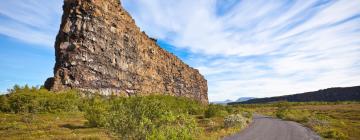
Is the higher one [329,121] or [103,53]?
[103,53]

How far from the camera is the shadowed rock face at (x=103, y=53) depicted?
203ft

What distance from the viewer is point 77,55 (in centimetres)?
6231

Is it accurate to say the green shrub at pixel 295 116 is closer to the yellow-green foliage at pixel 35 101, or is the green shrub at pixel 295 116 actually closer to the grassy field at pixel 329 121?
the grassy field at pixel 329 121

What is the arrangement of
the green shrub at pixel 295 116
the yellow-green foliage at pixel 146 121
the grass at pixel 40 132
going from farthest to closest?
the green shrub at pixel 295 116 → the grass at pixel 40 132 → the yellow-green foliage at pixel 146 121

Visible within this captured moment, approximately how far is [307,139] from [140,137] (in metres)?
16.4

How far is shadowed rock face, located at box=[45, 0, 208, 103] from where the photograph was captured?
61.9m

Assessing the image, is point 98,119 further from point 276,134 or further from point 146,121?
point 146,121

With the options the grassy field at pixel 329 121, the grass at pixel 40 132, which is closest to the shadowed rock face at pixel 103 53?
the grass at pixel 40 132

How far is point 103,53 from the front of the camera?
71.1 metres

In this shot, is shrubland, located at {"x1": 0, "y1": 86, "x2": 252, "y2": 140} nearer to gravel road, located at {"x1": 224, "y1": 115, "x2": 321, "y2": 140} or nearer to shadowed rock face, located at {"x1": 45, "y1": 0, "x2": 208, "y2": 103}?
gravel road, located at {"x1": 224, "y1": 115, "x2": 321, "y2": 140}

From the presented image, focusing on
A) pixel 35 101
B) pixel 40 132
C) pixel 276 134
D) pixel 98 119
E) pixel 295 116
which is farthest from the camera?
pixel 295 116

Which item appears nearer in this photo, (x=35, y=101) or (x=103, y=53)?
(x=35, y=101)

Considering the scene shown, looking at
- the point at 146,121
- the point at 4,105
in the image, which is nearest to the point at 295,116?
the point at 4,105

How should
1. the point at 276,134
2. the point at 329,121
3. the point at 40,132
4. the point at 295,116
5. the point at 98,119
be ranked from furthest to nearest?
Result: 1. the point at 295,116
2. the point at 329,121
3. the point at 98,119
4. the point at 276,134
5. the point at 40,132
